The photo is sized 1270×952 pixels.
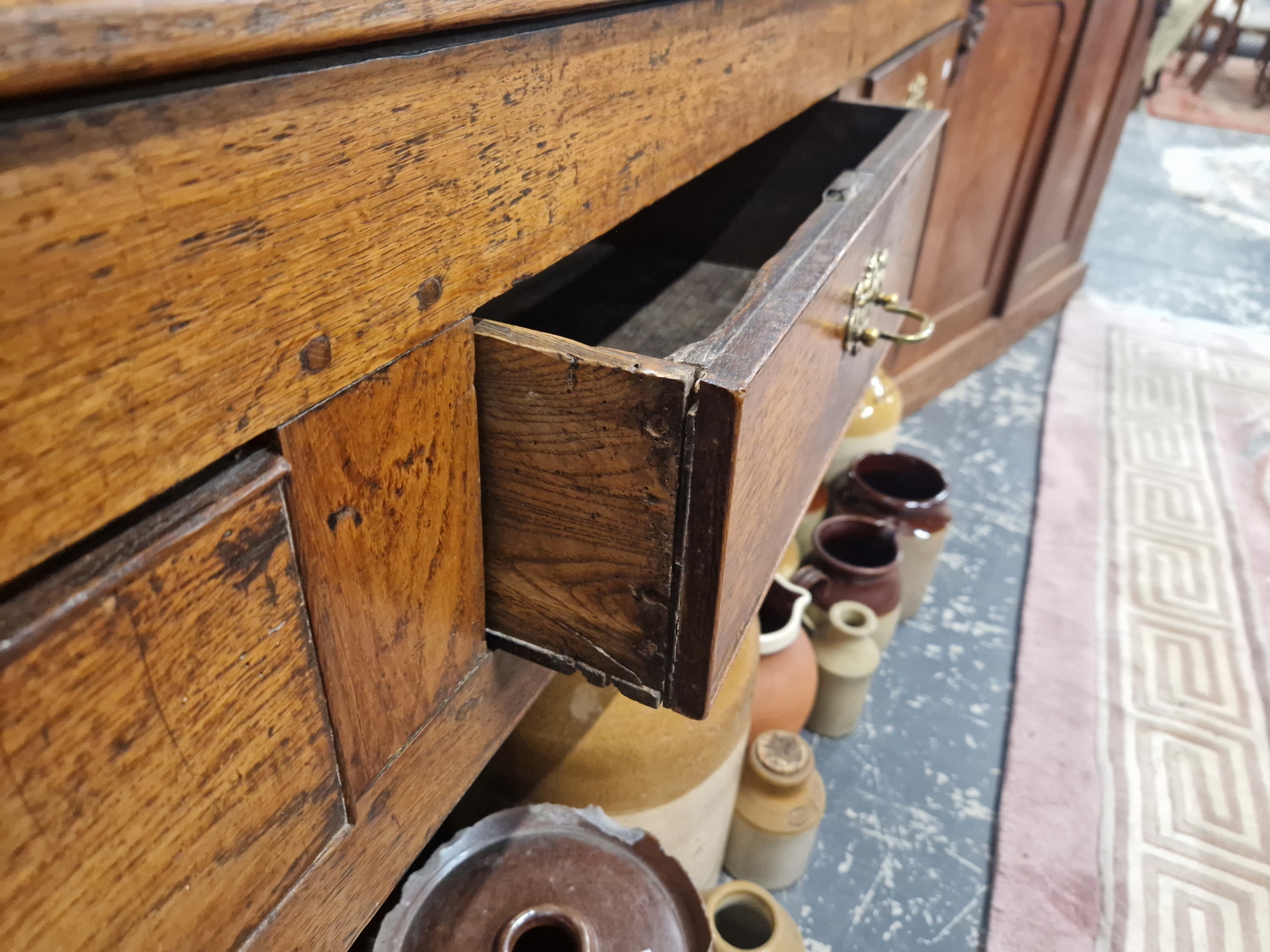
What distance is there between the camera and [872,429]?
142 centimetres

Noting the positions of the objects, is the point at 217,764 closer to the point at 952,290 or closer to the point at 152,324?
the point at 152,324

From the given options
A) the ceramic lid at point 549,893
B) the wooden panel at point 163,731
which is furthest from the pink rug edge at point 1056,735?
the wooden panel at point 163,731

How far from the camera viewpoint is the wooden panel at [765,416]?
0.35 meters

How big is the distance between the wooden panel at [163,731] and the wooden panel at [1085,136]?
6.50 feet

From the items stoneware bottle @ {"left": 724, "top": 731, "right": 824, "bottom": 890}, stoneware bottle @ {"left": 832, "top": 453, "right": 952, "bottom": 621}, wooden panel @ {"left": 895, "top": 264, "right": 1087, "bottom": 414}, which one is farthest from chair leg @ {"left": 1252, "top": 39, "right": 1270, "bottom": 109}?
stoneware bottle @ {"left": 724, "top": 731, "right": 824, "bottom": 890}

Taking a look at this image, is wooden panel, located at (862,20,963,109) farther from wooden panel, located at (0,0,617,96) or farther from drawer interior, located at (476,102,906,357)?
wooden panel, located at (0,0,617,96)

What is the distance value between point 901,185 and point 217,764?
0.58 metres

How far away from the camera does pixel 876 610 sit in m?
1.22

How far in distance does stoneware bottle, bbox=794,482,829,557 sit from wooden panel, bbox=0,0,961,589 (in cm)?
101

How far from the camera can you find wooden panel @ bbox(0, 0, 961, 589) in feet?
0.63

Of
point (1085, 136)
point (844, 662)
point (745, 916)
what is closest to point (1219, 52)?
point (1085, 136)

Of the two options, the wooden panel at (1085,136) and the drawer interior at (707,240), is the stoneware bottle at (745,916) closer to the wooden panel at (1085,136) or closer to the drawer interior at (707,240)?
the drawer interior at (707,240)

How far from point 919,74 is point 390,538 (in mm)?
1124

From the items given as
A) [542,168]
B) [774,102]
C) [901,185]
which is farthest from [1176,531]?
[542,168]
